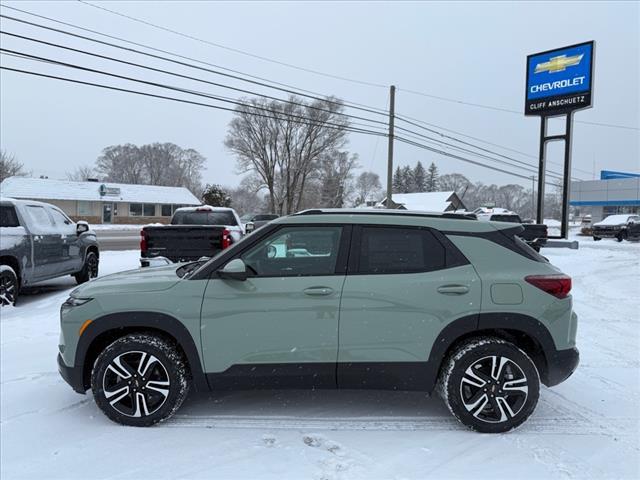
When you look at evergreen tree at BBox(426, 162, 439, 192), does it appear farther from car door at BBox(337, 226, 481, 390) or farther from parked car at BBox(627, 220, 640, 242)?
car door at BBox(337, 226, 481, 390)

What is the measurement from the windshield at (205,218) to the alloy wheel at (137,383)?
786 cm

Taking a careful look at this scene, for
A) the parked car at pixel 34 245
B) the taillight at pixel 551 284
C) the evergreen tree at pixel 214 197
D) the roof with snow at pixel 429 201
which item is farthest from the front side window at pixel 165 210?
the taillight at pixel 551 284

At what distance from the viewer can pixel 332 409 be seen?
3.98 meters

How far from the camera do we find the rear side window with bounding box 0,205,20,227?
7.85 meters

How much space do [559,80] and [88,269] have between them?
24.0 m

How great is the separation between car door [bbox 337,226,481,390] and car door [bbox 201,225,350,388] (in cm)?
12

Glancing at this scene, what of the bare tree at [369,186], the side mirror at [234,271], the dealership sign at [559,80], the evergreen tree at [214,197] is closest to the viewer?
the side mirror at [234,271]

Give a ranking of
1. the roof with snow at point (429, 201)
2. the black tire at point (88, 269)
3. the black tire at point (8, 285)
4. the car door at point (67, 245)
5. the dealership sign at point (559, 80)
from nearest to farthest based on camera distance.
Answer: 1. the black tire at point (8, 285)
2. the car door at point (67, 245)
3. the black tire at point (88, 269)
4. the dealership sign at point (559, 80)
5. the roof with snow at point (429, 201)

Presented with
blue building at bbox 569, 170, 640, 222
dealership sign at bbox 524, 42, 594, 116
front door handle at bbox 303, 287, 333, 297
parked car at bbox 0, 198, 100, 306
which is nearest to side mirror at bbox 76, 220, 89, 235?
parked car at bbox 0, 198, 100, 306

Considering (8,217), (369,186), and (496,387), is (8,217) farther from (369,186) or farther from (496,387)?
(369,186)

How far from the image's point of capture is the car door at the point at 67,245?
924cm

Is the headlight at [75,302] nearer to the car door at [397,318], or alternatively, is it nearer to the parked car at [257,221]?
the car door at [397,318]

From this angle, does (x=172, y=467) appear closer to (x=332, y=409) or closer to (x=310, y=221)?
(x=332, y=409)

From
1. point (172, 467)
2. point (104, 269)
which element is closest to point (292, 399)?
point (172, 467)
